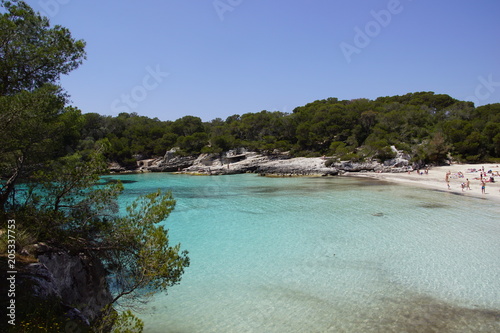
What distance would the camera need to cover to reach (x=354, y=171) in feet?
148

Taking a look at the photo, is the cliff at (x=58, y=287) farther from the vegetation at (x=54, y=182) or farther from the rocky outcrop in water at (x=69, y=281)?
the vegetation at (x=54, y=182)

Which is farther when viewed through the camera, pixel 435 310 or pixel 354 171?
pixel 354 171

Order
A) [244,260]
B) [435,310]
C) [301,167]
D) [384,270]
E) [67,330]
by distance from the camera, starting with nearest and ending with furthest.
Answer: [67,330] < [435,310] < [384,270] < [244,260] < [301,167]

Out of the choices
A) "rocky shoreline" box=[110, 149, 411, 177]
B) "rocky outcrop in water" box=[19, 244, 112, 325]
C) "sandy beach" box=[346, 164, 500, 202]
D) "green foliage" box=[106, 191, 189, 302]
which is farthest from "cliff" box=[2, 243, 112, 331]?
"rocky shoreline" box=[110, 149, 411, 177]

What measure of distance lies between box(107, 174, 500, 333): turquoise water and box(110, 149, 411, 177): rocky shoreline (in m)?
25.3

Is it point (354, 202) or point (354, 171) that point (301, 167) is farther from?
point (354, 202)

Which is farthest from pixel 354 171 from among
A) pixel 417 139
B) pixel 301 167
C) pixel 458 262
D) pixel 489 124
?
pixel 458 262

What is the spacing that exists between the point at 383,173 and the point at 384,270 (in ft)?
114

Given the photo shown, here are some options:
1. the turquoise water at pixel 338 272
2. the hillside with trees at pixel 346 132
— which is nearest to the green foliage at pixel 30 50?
the turquoise water at pixel 338 272

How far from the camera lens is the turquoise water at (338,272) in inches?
278

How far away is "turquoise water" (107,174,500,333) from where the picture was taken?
705 centimetres

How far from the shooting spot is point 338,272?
32.2 feet

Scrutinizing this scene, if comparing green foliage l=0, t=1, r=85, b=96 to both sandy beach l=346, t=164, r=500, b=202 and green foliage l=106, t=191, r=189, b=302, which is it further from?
sandy beach l=346, t=164, r=500, b=202

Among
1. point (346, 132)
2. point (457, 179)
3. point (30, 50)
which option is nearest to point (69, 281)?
point (30, 50)
